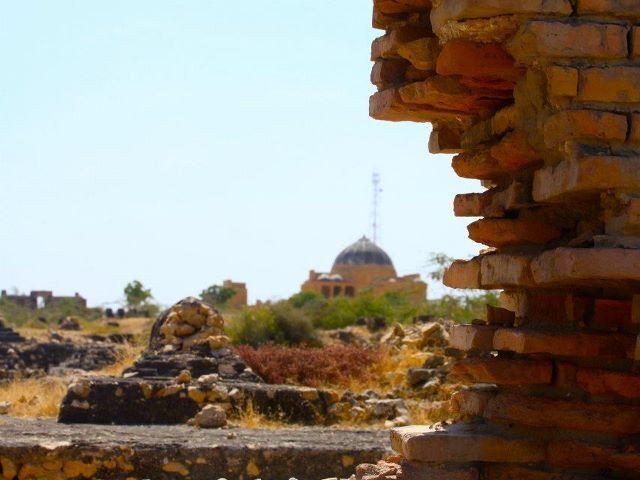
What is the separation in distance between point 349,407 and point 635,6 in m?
8.82

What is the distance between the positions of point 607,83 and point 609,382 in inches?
40.8

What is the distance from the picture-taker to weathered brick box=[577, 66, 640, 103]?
4.29 meters

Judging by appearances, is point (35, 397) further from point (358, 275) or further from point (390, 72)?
point (358, 275)

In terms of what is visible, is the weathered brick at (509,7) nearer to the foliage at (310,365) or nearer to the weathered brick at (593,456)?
the weathered brick at (593,456)

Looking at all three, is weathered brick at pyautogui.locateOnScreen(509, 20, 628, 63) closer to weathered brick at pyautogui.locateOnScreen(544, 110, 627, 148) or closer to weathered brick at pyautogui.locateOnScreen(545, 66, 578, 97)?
weathered brick at pyautogui.locateOnScreen(545, 66, 578, 97)

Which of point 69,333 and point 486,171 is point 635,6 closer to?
point 486,171

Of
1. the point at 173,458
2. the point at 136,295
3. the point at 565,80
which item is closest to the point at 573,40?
the point at 565,80

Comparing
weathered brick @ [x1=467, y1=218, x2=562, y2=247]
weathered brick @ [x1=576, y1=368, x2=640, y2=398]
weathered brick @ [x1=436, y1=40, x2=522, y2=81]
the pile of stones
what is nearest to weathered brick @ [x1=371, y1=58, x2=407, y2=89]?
weathered brick @ [x1=436, y1=40, x2=522, y2=81]

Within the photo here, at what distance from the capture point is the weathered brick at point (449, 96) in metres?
4.95

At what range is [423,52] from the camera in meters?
5.09

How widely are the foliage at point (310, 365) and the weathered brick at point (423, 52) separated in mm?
11160

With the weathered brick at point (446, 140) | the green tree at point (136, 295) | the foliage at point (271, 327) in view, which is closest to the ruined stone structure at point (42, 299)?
the green tree at point (136, 295)

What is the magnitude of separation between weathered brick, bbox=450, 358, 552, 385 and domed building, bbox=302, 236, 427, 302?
2412 inches

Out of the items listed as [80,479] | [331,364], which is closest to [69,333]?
[331,364]
